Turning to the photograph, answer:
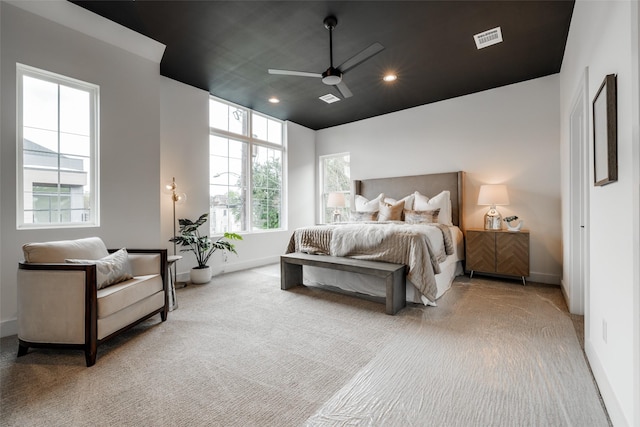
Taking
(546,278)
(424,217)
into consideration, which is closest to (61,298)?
(424,217)

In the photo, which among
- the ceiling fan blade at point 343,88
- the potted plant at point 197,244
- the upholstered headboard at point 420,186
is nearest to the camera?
the ceiling fan blade at point 343,88

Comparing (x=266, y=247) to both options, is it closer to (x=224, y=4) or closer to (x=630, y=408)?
(x=224, y=4)

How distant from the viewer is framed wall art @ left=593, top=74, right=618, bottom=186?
4.79 feet

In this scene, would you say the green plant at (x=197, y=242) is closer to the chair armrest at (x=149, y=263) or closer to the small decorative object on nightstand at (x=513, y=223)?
the chair armrest at (x=149, y=263)

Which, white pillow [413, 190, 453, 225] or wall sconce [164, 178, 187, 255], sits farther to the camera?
white pillow [413, 190, 453, 225]

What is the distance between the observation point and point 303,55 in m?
3.40

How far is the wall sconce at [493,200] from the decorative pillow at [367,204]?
1663 millimetres

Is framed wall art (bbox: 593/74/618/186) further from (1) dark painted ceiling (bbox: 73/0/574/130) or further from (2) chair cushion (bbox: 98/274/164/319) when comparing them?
(2) chair cushion (bbox: 98/274/164/319)

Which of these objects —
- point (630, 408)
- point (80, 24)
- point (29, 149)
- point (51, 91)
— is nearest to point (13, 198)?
point (29, 149)

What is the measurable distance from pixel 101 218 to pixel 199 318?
4.99 ft

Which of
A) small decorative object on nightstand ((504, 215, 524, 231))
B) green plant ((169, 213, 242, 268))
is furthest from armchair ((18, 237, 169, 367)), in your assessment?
small decorative object on nightstand ((504, 215, 524, 231))

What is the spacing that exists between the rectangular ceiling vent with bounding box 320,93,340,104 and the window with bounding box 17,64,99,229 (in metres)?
3.09

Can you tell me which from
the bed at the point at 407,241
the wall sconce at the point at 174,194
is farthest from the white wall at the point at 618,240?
the wall sconce at the point at 174,194

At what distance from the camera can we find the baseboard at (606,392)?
1315mm
